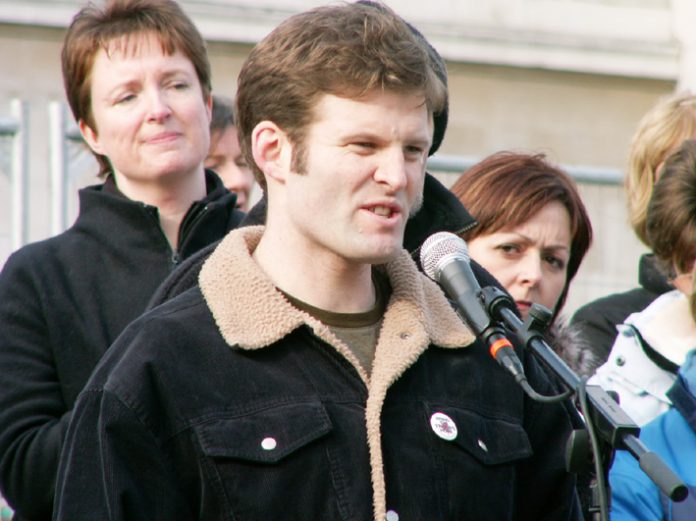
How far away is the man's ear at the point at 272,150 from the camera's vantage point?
3572 mm

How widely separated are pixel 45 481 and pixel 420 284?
108 cm

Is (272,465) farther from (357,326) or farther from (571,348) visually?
(571,348)

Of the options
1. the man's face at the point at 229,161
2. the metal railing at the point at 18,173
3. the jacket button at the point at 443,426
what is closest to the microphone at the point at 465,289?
the jacket button at the point at 443,426

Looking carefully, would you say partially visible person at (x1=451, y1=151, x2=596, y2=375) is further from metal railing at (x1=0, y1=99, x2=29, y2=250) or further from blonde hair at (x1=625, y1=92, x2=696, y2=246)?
metal railing at (x1=0, y1=99, x2=29, y2=250)

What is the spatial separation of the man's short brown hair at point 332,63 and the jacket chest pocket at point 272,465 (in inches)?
22.1

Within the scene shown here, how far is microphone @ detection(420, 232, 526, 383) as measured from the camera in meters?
3.16

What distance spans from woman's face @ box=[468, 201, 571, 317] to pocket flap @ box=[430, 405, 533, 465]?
1.48 metres

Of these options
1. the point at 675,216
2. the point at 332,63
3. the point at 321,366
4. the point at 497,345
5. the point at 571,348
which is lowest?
the point at 571,348

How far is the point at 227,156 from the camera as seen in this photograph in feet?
19.6

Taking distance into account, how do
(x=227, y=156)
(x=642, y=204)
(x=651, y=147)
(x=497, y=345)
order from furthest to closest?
(x=227, y=156) → (x=651, y=147) → (x=642, y=204) → (x=497, y=345)

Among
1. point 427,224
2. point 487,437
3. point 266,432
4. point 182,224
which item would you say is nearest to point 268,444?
point 266,432

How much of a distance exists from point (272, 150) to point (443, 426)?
711mm

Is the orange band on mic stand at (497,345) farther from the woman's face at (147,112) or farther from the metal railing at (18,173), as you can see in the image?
the metal railing at (18,173)

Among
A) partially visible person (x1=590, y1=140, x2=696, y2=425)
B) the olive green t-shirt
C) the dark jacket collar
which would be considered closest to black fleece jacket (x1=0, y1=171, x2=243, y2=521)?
the olive green t-shirt
